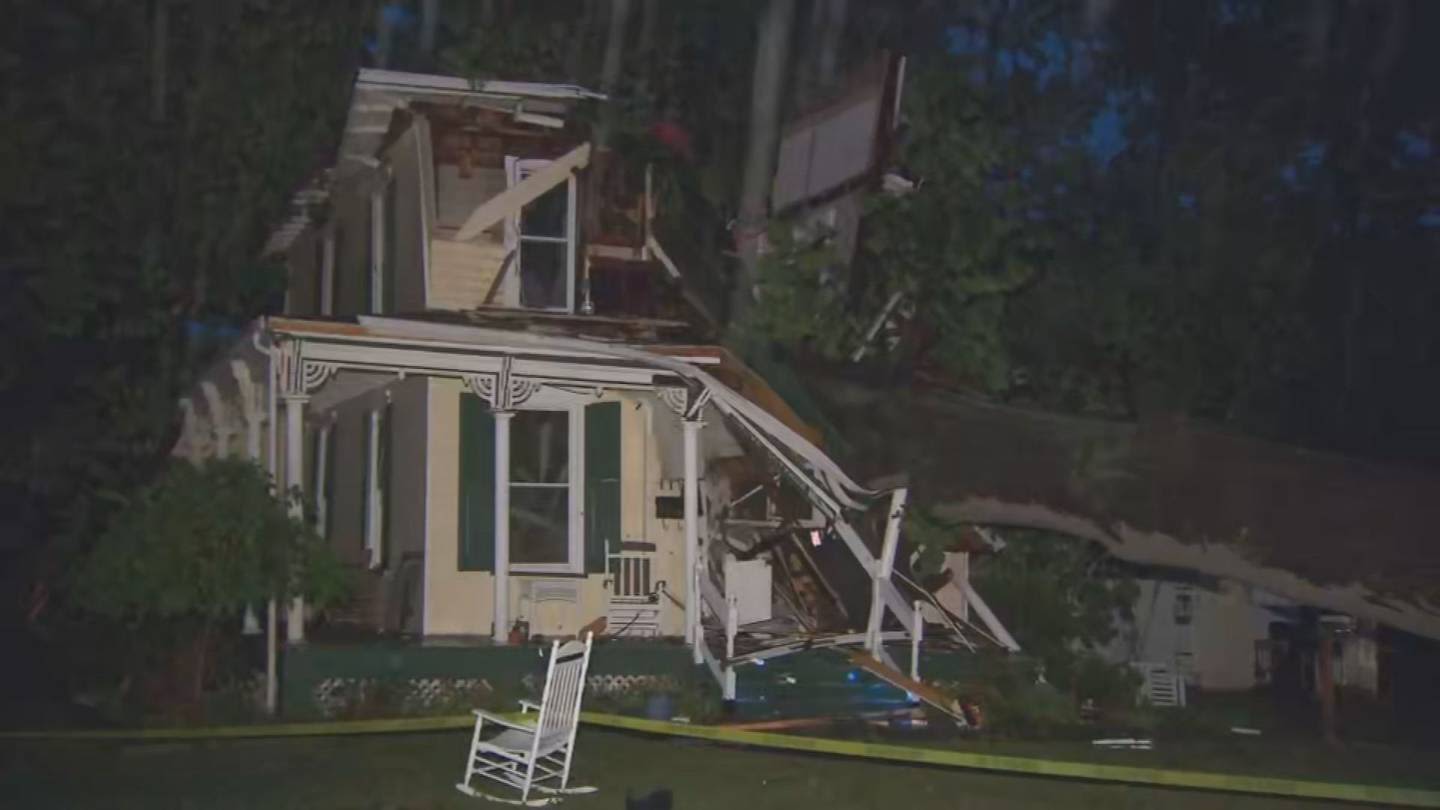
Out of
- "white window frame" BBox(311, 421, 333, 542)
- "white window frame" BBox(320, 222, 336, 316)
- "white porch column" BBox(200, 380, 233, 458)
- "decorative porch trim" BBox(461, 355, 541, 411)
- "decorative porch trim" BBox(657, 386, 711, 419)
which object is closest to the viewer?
"decorative porch trim" BBox(461, 355, 541, 411)

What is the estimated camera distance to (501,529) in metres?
14.3

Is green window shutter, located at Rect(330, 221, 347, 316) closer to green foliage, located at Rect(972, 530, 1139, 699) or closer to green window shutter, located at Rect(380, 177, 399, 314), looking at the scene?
green window shutter, located at Rect(380, 177, 399, 314)

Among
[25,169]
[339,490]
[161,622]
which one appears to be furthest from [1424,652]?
[25,169]

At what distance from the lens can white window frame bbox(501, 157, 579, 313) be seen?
15.8m

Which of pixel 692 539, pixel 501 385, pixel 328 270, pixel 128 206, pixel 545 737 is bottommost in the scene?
pixel 545 737

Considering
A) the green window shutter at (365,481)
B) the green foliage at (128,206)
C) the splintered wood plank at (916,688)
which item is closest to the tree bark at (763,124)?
the splintered wood plank at (916,688)

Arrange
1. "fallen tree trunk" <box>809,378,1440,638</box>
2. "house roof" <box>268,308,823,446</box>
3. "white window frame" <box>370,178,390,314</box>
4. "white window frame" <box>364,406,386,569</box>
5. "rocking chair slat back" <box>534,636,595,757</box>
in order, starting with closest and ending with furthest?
1. "fallen tree trunk" <box>809,378,1440,638</box>
2. "rocking chair slat back" <box>534,636,595,757</box>
3. "house roof" <box>268,308,823,446</box>
4. "white window frame" <box>364,406,386,569</box>
5. "white window frame" <box>370,178,390,314</box>

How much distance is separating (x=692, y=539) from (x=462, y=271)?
3224 millimetres

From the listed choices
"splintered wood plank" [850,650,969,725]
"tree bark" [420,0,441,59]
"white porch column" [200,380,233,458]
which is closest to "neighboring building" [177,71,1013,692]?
"splintered wood plank" [850,650,969,725]

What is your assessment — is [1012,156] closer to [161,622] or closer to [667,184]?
[667,184]

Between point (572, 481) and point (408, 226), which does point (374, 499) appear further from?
point (408, 226)

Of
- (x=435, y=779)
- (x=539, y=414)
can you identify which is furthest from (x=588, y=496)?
(x=435, y=779)

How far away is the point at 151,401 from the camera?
66.5 ft

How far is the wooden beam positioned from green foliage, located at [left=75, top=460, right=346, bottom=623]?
3113 mm
